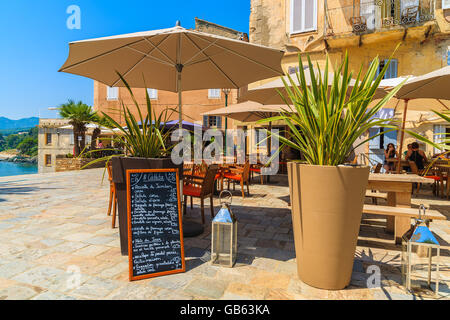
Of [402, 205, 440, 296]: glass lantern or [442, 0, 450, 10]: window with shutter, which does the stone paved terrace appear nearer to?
[402, 205, 440, 296]: glass lantern

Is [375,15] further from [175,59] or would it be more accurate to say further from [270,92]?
[175,59]

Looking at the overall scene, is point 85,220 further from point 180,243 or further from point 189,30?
point 189,30

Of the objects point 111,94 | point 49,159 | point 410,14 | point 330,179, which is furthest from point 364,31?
point 49,159

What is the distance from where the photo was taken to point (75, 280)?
2236mm

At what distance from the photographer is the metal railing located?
10.7 metres

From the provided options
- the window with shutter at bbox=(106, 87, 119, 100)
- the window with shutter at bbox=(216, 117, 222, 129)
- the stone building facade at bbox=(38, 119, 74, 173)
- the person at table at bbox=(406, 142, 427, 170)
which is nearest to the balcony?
the person at table at bbox=(406, 142, 427, 170)

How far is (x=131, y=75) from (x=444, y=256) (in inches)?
180

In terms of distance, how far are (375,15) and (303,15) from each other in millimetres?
2938

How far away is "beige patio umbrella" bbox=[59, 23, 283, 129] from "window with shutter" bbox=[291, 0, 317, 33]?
987cm

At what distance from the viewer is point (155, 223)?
2.47m

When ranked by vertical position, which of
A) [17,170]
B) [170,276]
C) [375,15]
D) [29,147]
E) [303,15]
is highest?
[303,15]

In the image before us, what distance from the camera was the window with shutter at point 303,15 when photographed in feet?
40.2

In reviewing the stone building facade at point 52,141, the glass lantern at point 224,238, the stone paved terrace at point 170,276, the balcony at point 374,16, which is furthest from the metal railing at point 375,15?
the stone building facade at point 52,141
